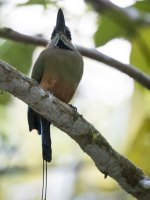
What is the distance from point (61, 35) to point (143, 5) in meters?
1.13

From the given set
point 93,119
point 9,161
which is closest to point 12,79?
point 9,161

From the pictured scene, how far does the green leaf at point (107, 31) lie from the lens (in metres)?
2.81

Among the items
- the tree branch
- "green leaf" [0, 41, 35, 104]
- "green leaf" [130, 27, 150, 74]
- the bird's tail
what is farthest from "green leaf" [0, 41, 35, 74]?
the tree branch

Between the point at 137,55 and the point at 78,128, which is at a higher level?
the point at 137,55

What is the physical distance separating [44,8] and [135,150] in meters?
1.06

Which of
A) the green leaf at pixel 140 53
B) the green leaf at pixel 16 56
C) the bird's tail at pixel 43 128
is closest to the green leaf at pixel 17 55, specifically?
the green leaf at pixel 16 56

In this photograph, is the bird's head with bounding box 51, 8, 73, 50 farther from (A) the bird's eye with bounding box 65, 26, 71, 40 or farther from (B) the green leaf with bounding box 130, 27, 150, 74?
(B) the green leaf with bounding box 130, 27, 150, 74

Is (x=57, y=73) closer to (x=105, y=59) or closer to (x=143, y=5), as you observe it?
(x=105, y=59)

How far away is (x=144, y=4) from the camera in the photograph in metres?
2.61

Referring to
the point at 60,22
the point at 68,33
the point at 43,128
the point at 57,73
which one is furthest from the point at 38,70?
the point at 68,33

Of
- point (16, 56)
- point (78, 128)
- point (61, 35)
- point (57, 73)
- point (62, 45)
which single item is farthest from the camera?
point (61, 35)

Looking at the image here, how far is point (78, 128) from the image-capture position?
8.33ft

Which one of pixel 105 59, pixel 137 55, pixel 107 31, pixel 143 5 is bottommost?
pixel 105 59

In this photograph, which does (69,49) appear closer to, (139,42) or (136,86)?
(136,86)
